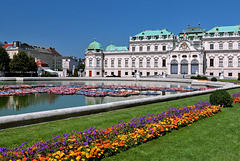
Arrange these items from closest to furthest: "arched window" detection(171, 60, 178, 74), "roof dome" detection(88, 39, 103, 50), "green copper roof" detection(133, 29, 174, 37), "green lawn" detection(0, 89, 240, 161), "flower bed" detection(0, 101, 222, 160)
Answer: "flower bed" detection(0, 101, 222, 160) → "green lawn" detection(0, 89, 240, 161) → "arched window" detection(171, 60, 178, 74) → "green copper roof" detection(133, 29, 174, 37) → "roof dome" detection(88, 39, 103, 50)

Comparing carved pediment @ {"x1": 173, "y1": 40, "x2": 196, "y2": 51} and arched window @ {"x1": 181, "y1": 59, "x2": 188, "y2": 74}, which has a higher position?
carved pediment @ {"x1": 173, "y1": 40, "x2": 196, "y2": 51}

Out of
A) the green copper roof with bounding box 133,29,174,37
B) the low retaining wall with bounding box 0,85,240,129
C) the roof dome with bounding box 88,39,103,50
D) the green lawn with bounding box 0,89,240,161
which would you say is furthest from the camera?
the roof dome with bounding box 88,39,103,50

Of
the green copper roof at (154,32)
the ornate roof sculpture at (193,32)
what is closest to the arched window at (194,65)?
the ornate roof sculpture at (193,32)

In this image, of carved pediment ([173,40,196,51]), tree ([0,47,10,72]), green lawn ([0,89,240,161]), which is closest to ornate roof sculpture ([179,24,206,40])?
carved pediment ([173,40,196,51])

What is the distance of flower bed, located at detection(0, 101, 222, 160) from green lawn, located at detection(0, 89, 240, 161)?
25 cm

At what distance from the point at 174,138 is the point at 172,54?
61759 mm

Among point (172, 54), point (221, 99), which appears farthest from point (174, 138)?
point (172, 54)

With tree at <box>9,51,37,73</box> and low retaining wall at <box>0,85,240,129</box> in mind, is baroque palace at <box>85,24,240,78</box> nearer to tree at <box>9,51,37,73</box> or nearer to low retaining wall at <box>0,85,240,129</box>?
tree at <box>9,51,37,73</box>

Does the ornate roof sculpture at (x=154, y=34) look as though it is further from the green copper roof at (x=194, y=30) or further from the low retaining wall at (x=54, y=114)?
the low retaining wall at (x=54, y=114)

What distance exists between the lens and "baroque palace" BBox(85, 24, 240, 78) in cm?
6369

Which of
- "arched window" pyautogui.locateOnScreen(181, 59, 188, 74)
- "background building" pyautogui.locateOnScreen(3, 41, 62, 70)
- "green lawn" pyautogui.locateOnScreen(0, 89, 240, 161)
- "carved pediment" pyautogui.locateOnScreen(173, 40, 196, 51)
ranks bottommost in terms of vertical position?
"green lawn" pyautogui.locateOnScreen(0, 89, 240, 161)

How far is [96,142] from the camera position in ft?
19.9

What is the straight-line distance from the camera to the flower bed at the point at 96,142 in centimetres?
507

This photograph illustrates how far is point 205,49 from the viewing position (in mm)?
66312
